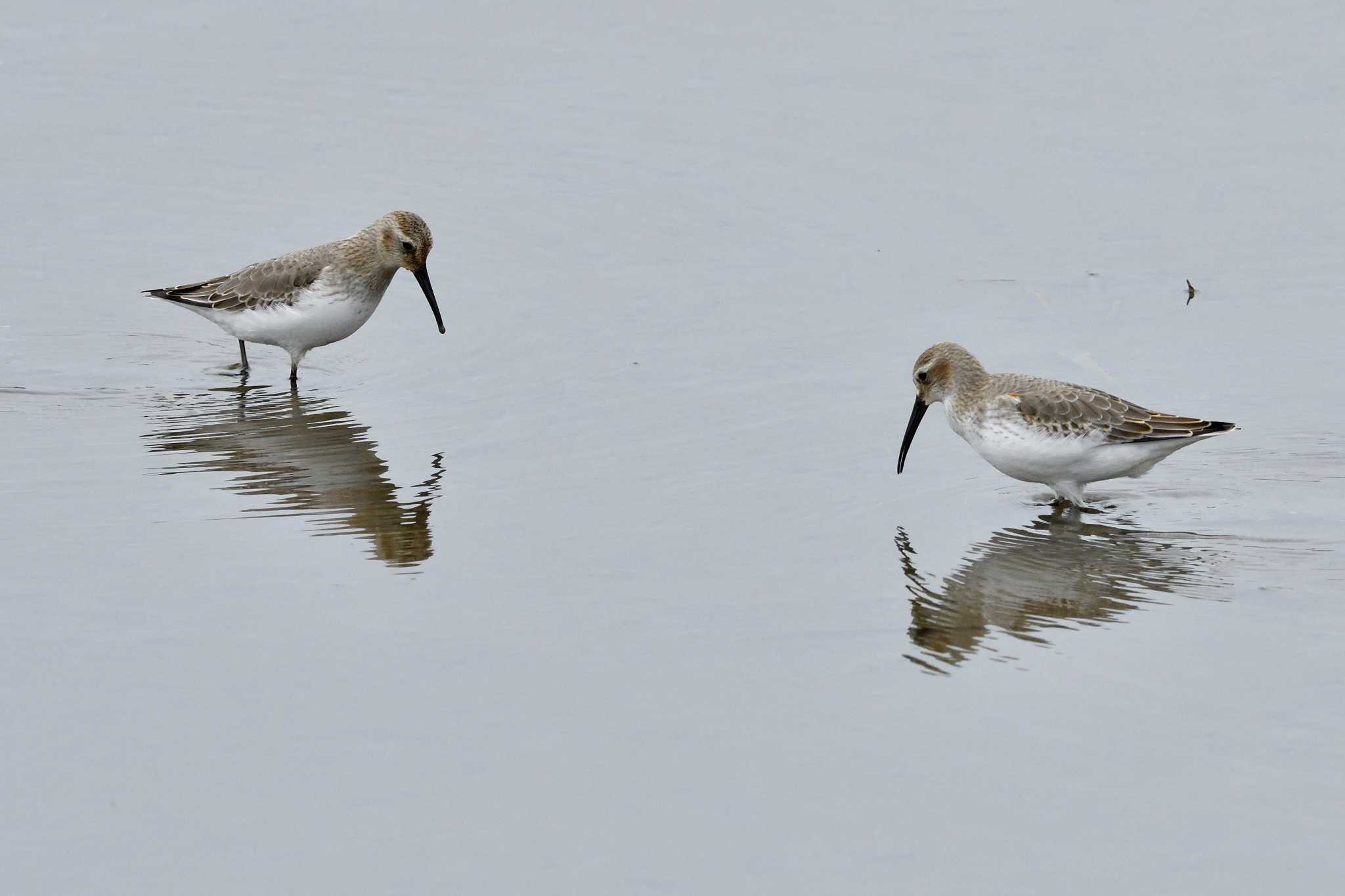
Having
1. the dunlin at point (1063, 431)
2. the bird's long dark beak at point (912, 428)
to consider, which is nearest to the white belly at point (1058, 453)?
the dunlin at point (1063, 431)

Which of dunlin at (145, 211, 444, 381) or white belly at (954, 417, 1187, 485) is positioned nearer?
white belly at (954, 417, 1187, 485)

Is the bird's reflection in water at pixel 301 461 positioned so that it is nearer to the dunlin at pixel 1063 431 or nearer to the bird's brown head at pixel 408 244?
the bird's brown head at pixel 408 244

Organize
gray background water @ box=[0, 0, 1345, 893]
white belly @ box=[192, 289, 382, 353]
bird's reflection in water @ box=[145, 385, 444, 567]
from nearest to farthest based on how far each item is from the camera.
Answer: gray background water @ box=[0, 0, 1345, 893] → bird's reflection in water @ box=[145, 385, 444, 567] → white belly @ box=[192, 289, 382, 353]

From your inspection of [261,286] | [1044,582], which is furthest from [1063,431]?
[261,286]

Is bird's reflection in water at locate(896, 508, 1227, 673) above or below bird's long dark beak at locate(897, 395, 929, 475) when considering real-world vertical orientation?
below

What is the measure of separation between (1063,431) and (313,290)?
222 inches

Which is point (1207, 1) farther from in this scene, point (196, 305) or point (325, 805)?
point (325, 805)

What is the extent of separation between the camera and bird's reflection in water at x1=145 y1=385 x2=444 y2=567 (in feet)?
31.2

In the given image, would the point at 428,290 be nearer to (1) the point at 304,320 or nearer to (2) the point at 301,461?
(1) the point at 304,320

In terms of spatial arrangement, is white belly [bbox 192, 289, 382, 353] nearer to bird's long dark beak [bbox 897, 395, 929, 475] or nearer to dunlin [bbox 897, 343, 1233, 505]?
bird's long dark beak [bbox 897, 395, 929, 475]

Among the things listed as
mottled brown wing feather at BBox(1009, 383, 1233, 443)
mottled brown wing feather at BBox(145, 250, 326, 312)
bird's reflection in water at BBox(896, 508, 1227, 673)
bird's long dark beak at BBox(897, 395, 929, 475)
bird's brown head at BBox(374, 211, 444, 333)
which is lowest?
bird's reflection in water at BBox(896, 508, 1227, 673)

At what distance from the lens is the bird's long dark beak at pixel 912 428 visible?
1037 cm

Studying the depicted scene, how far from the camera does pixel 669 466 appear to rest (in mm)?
10312

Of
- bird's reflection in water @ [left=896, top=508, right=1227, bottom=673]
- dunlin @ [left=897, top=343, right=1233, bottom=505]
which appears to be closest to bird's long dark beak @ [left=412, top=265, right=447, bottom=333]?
dunlin @ [left=897, top=343, right=1233, bottom=505]
